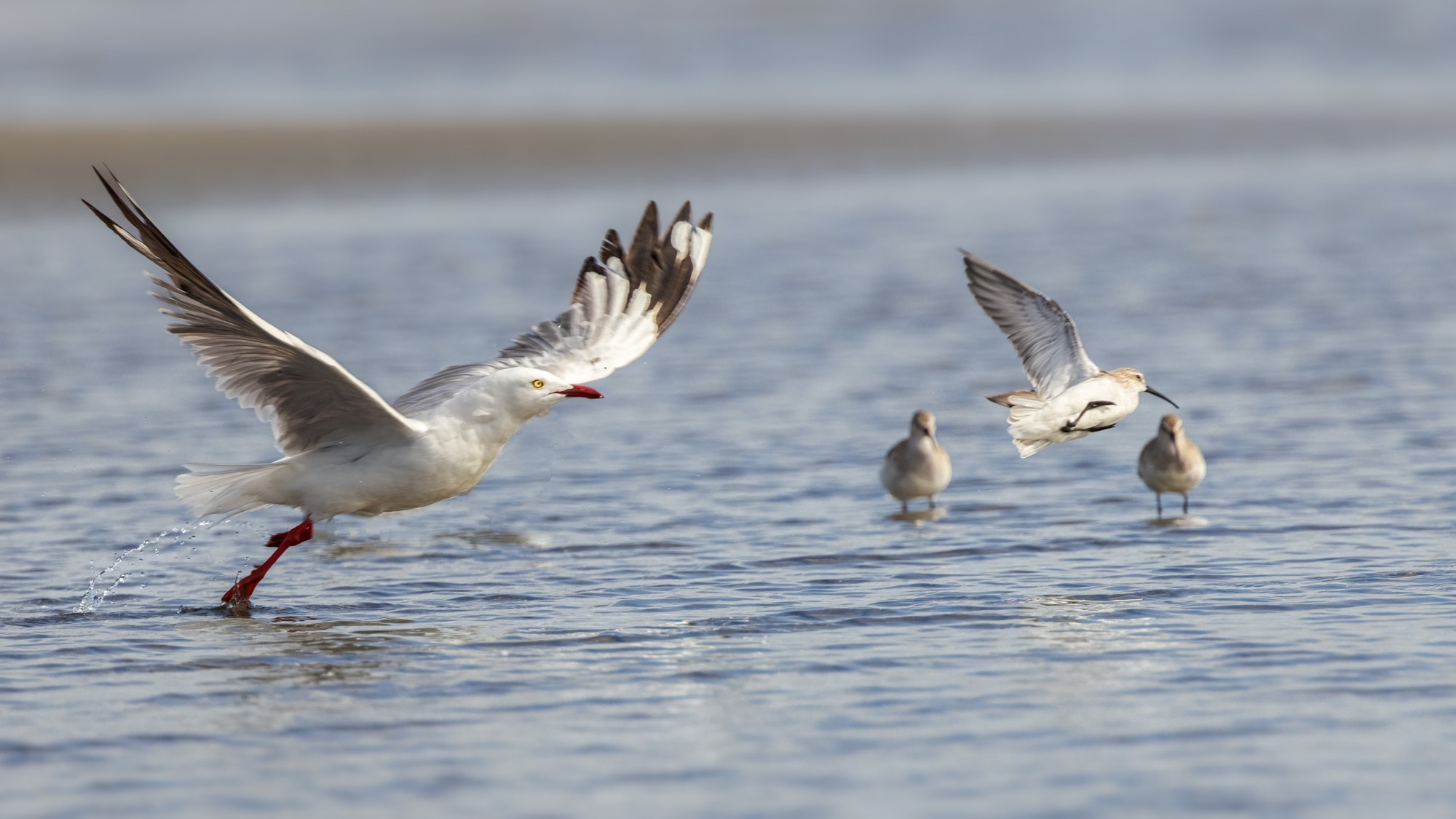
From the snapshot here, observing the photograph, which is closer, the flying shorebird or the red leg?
the flying shorebird

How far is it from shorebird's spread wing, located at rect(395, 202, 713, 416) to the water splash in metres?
1.65

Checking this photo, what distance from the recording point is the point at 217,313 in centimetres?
825

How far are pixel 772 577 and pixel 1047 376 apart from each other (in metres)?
1.60

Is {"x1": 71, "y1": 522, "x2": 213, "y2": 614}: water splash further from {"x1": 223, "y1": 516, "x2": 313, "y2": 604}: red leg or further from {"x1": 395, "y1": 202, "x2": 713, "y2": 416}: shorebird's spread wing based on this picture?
{"x1": 395, "y1": 202, "x2": 713, "y2": 416}: shorebird's spread wing

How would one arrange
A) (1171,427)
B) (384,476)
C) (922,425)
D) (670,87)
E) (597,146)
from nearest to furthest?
(384,476)
(1171,427)
(922,425)
(597,146)
(670,87)

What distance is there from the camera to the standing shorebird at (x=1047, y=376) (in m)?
8.73

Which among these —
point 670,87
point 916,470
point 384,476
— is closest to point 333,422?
point 384,476

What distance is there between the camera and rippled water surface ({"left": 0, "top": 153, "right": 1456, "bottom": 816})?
257 inches

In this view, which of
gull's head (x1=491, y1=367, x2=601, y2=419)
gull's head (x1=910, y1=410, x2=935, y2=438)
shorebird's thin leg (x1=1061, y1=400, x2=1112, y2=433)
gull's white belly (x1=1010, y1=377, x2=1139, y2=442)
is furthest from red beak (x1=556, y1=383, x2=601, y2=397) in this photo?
gull's head (x1=910, y1=410, x2=935, y2=438)

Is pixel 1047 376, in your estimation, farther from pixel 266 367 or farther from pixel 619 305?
pixel 266 367

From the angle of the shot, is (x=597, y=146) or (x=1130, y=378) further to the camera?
(x=597, y=146)

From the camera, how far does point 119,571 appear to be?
9.88m

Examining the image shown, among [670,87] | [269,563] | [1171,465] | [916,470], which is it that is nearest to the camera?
[269,563]

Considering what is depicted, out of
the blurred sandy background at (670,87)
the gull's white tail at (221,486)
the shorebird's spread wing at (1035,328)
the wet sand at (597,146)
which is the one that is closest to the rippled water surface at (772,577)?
the gull's white tail at (221,486)
